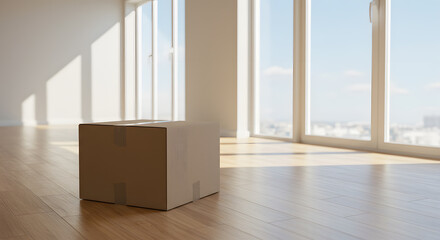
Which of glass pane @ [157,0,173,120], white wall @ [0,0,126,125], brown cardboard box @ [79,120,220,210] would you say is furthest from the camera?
white wall @ [0,0,126,125]

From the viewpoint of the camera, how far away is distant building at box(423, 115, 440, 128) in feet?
11.3

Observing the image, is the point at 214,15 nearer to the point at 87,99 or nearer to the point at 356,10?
the point at 356,10

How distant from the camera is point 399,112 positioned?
12.2ft

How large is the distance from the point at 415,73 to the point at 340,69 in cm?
78

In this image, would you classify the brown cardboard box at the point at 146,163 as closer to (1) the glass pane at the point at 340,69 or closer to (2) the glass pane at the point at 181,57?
(1) the glass pane at the point at 340,69

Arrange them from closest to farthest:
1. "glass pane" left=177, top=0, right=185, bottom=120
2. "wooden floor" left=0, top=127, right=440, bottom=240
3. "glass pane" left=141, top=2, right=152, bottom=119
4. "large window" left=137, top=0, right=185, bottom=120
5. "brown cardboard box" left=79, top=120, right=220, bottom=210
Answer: "wooden floor" left=0, top=127, right=440, bottom=240
"brown cardboard box" left=79, top=120, right=220, bottom=210
"glass pane" left=177, top=0, right=185, bottom=120
"large window" left=137, top=0, right=185, bottom=120
"glass pane" left=141, top=2, right=152, bottom=119

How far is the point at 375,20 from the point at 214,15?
228 cm

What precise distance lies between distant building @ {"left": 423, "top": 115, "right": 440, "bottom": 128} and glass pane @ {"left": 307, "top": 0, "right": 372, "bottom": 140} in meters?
0.54

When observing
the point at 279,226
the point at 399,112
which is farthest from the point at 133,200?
the point at 399,112

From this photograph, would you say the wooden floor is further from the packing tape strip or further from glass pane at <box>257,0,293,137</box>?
glass pane at <box>257,0,293,137</box>

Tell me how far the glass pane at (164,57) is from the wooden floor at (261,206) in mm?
4096

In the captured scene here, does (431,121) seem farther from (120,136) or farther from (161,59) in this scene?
(161,59)

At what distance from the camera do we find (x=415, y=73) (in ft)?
11.7

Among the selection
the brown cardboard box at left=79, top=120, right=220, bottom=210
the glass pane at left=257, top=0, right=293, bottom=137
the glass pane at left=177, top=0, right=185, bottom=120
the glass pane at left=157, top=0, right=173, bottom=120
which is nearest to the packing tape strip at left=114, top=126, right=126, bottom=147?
the brown cardboard box at left=79, top=120, right=220, bottom=210
